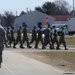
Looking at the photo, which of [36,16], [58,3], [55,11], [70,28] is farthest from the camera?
[58,3]

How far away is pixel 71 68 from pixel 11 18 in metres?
108

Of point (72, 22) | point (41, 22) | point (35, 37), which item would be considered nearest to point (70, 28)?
point (72, 22)

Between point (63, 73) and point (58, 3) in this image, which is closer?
point (63, 73)

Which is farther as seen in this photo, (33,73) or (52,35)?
(52,35)

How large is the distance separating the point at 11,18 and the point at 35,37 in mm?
91718

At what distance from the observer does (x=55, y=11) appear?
138 meters

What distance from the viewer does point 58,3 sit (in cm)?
15262

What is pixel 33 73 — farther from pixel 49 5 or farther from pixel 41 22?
pixel 49 5

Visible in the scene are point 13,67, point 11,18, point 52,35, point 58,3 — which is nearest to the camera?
point 13,67

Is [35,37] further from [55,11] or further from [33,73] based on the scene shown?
[55,11]

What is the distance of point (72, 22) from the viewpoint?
78.3 m

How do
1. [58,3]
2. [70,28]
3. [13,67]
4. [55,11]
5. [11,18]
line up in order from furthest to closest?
[58,3], [55,11], [11,18], [70,28], [13,67]

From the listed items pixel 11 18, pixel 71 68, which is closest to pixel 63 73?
pixel 71 68

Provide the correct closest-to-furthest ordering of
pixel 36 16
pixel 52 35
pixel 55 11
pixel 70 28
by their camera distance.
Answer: pixel 52 35 < pixel 70 28 < pixel 36 16 < pixel 55 11
